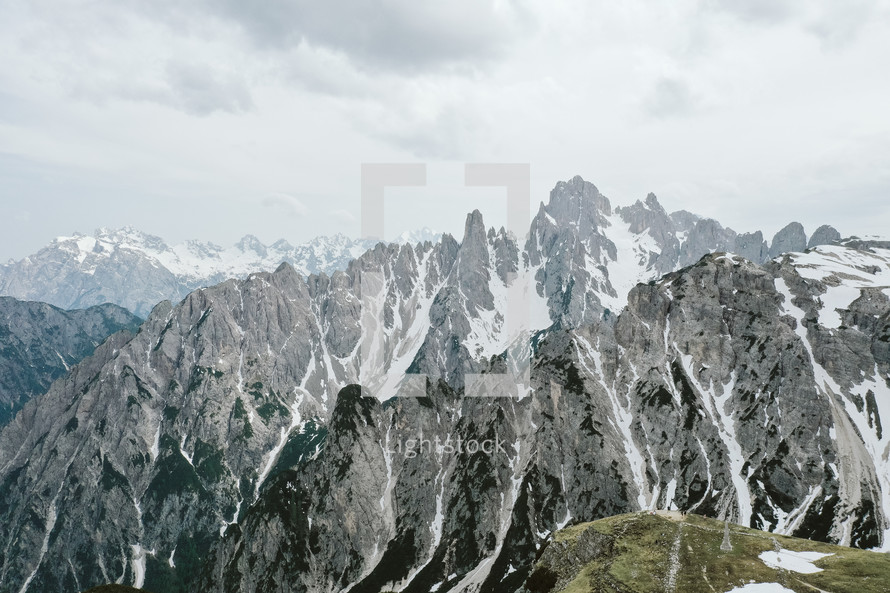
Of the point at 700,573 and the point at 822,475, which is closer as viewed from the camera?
the point at 700,573

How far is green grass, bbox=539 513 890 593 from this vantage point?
3268 inches

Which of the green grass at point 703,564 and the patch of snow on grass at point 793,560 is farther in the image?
the patch of snow on grass at point 793,560

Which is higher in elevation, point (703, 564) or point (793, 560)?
point (793, 560)

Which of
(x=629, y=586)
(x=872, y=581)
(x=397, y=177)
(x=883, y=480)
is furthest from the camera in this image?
(x=883, y=480)

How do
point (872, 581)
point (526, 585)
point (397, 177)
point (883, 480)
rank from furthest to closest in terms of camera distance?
1. point (883, 480)
2. point (526, 585)
3. point (397, 177)
4. point (872, 581)

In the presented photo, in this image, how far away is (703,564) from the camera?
92000 millimetres

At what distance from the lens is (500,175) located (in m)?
107

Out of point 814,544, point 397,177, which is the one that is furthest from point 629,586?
point 397,177

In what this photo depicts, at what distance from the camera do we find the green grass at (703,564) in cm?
8300

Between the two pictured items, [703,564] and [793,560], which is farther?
[793,560]

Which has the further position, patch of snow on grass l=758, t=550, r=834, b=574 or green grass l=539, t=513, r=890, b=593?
patch of snow on grass l=758, t=550, r=834, b=574

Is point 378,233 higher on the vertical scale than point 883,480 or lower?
higher

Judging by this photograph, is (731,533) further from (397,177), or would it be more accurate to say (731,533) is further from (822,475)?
(822,475)

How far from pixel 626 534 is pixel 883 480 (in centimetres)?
14844
